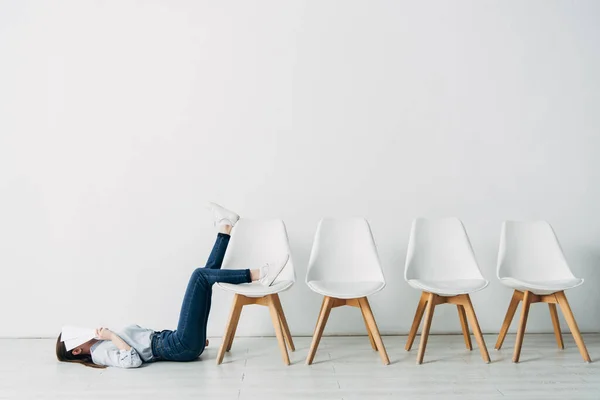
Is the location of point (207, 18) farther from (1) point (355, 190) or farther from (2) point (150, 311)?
(2) point (150, 311)

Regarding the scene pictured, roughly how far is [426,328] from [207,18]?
238cm

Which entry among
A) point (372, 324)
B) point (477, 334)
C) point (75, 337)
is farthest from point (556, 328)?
point (75, 337)

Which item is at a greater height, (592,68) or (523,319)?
(592,68)

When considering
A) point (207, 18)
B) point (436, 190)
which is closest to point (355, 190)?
point (436, 190)

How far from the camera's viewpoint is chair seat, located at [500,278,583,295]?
306 cm

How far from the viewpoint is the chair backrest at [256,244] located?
3.44 m

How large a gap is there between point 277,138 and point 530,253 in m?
1.73

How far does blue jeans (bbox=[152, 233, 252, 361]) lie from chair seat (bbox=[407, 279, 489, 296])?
3.02ft

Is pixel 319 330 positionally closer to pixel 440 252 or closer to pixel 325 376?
pixel 325 376

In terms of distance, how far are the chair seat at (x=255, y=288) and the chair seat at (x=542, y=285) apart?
121 cm

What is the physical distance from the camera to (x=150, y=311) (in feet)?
12.3

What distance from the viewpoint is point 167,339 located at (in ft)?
9.87

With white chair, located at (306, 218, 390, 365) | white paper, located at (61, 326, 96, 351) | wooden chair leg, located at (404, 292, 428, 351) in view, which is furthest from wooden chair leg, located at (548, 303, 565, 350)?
white paper, located at (61, 326, 96, 351)

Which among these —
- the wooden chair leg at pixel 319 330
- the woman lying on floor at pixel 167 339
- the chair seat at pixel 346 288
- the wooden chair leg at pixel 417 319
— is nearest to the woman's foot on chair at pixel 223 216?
the woman lying on floor at pixel 167 339
